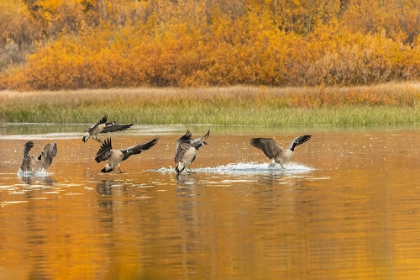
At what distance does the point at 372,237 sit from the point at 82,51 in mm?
51930

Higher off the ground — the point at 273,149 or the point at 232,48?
the point at 232,48

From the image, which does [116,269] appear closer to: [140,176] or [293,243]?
[293,243]

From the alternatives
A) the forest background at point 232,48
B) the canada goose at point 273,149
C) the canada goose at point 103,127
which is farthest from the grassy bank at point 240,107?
the canada goose at point 273,149

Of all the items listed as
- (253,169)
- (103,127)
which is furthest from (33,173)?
(253,169)

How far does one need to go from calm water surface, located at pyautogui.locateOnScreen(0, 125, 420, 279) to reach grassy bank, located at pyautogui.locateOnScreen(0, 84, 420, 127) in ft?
36.7

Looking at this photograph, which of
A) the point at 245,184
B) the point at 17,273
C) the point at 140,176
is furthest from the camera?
the point at 140,176

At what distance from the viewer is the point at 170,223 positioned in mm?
13180

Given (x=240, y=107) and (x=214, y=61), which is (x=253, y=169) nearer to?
(x=240, y=107)

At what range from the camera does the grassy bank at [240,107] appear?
3581 cm

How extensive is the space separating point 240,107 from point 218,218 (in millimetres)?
25704

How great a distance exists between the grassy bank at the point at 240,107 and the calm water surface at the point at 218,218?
11.2 meters

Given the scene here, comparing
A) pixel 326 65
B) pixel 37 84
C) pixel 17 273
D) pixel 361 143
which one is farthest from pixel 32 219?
pixel 37 84

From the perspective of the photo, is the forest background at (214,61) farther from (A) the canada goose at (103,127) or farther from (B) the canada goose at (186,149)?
(B) the canada goose at (186,149)

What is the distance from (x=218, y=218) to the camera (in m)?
13.5
